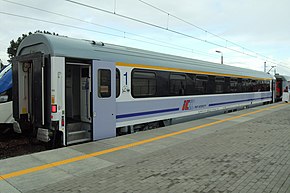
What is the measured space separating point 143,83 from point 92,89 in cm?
226

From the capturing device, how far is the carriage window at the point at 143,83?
8.42 metres

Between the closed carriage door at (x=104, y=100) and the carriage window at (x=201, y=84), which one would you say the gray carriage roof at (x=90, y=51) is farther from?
the carriage window at (x=201, y=84)

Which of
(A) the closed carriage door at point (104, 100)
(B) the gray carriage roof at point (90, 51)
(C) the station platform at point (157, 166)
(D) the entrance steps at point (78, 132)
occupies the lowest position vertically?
(C) the station platform at point (157, 166)

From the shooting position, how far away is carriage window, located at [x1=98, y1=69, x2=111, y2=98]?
23.6 ft

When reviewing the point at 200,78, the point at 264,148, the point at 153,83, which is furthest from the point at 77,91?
the point at 200,78

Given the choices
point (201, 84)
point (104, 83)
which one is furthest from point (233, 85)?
point (104, 83)

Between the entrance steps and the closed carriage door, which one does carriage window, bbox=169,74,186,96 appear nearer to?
the closed carriage door

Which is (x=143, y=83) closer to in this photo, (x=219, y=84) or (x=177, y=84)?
(x=177, y=84)

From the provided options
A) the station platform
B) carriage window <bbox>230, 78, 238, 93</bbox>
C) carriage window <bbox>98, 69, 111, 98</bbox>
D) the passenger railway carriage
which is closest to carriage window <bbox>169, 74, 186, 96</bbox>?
the passenger railway carriage

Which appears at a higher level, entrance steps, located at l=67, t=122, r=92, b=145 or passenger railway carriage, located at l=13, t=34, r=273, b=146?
passenger railway carriage, located at l=13, t=34, r=273, b=146

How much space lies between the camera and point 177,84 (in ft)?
34.3

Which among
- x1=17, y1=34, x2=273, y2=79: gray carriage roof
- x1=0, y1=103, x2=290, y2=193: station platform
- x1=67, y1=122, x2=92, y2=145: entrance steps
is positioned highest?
x1=17, y1=34, x2=273, y2=79: gray carriage roof

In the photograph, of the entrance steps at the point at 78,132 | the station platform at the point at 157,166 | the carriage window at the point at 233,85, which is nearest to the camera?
the station platform at the point at 157,166

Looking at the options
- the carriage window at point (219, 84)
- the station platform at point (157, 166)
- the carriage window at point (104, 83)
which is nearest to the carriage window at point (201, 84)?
the carriage window at point (219, 84)
